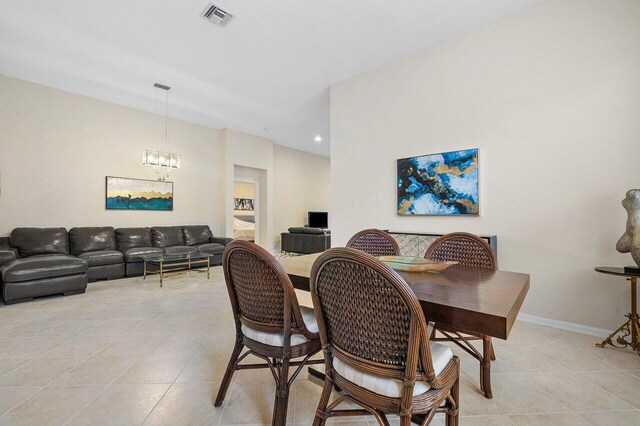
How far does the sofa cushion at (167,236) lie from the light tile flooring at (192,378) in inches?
101

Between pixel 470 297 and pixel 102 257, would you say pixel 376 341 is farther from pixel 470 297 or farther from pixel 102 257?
pixel 102 257

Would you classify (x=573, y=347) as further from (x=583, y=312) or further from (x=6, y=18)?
(x=6, y=18)

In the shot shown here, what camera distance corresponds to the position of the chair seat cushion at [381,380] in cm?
96

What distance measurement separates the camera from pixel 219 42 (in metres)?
3.35

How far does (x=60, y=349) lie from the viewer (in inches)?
87.0

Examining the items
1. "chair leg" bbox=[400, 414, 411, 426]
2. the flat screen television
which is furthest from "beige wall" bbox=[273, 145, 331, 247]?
"chair leg" bbox=[400, 414, 411, 426]

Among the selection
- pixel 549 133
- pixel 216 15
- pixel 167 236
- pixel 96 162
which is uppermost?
pixel 216 15

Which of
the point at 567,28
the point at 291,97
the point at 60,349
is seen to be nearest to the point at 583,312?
the point at 567,28

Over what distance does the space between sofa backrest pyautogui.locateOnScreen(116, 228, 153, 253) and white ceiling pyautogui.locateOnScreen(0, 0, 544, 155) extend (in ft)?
7.82

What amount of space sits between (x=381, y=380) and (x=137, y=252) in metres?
5.02

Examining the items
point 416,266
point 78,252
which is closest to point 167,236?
point 78,252

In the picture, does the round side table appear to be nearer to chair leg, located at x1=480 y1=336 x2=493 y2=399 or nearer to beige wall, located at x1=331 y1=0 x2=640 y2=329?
beige wall, located at x1=331 y1=0 x2=640 y2=329

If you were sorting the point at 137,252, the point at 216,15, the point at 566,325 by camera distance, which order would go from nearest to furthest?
the point at 566,325 < the point at 216,15 < the point at 137,252

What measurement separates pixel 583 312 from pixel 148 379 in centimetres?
359
